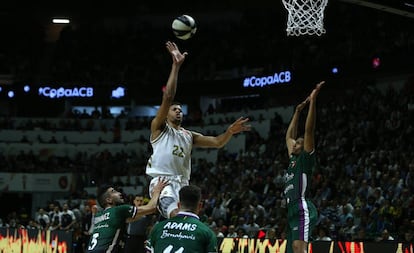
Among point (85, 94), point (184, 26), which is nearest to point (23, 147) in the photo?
point (85, 94)

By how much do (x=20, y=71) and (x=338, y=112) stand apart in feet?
60.6

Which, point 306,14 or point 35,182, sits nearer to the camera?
point 306,14

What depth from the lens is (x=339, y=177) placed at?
859 inches

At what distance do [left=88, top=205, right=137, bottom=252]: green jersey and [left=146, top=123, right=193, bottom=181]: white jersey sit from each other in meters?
0.54

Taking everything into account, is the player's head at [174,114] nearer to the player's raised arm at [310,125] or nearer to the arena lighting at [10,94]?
the player's raised arm at [310,125]

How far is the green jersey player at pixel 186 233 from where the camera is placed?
6504 millimetres

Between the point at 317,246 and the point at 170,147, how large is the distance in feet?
18.0

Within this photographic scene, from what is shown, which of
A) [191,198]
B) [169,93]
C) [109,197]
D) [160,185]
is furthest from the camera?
[109,197]

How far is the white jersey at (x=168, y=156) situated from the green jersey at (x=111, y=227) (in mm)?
540

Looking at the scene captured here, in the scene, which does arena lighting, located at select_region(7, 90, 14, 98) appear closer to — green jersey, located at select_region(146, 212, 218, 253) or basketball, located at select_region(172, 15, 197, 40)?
basketball, located at select_region(172, 15, 197, 40)

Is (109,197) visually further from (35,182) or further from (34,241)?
(35,182)

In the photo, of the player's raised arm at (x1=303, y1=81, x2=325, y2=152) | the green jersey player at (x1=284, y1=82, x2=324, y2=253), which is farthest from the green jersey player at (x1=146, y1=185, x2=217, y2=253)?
the green jersey player at (x1=284, y1=82, x2=324, y2=253)

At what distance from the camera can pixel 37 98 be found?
37.8m

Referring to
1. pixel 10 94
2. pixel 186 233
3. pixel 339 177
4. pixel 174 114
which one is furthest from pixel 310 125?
pixel 10 94
